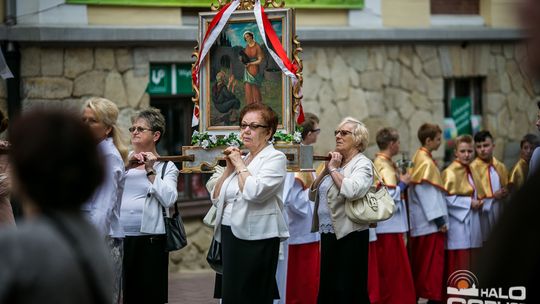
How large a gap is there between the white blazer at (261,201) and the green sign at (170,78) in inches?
243

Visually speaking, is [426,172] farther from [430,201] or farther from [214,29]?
[214,29]

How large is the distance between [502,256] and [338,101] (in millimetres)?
11925

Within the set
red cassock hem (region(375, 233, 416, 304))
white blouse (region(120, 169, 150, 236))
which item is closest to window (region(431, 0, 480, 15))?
red cassock hem (region(375, 233, 416, 304))

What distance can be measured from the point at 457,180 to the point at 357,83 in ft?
12.6

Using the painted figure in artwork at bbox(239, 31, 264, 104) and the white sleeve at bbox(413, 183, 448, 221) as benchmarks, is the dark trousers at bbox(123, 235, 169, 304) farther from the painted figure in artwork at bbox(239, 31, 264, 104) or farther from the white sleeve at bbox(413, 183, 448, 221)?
the white sleeve at bbox(413, 183, 448, 221)

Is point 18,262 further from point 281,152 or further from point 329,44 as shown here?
point 329,44

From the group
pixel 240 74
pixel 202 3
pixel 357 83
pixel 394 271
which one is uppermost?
pixel 202 3

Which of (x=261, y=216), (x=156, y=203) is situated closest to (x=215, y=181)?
(x=156, y=203)

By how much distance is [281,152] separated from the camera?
7.95 m

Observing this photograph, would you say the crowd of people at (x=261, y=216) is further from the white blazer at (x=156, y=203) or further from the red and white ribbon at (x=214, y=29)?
the red and white ribbon at (x=214, y=29)

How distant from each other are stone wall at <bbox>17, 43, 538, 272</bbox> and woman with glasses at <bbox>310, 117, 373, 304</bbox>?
465 cm

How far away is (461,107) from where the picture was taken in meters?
16.6

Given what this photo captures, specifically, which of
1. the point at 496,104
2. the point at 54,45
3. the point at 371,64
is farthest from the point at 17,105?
the point at 496,104

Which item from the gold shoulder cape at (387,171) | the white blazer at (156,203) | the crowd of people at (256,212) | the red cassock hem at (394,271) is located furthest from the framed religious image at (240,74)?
the red cassock hem at (394,271)
